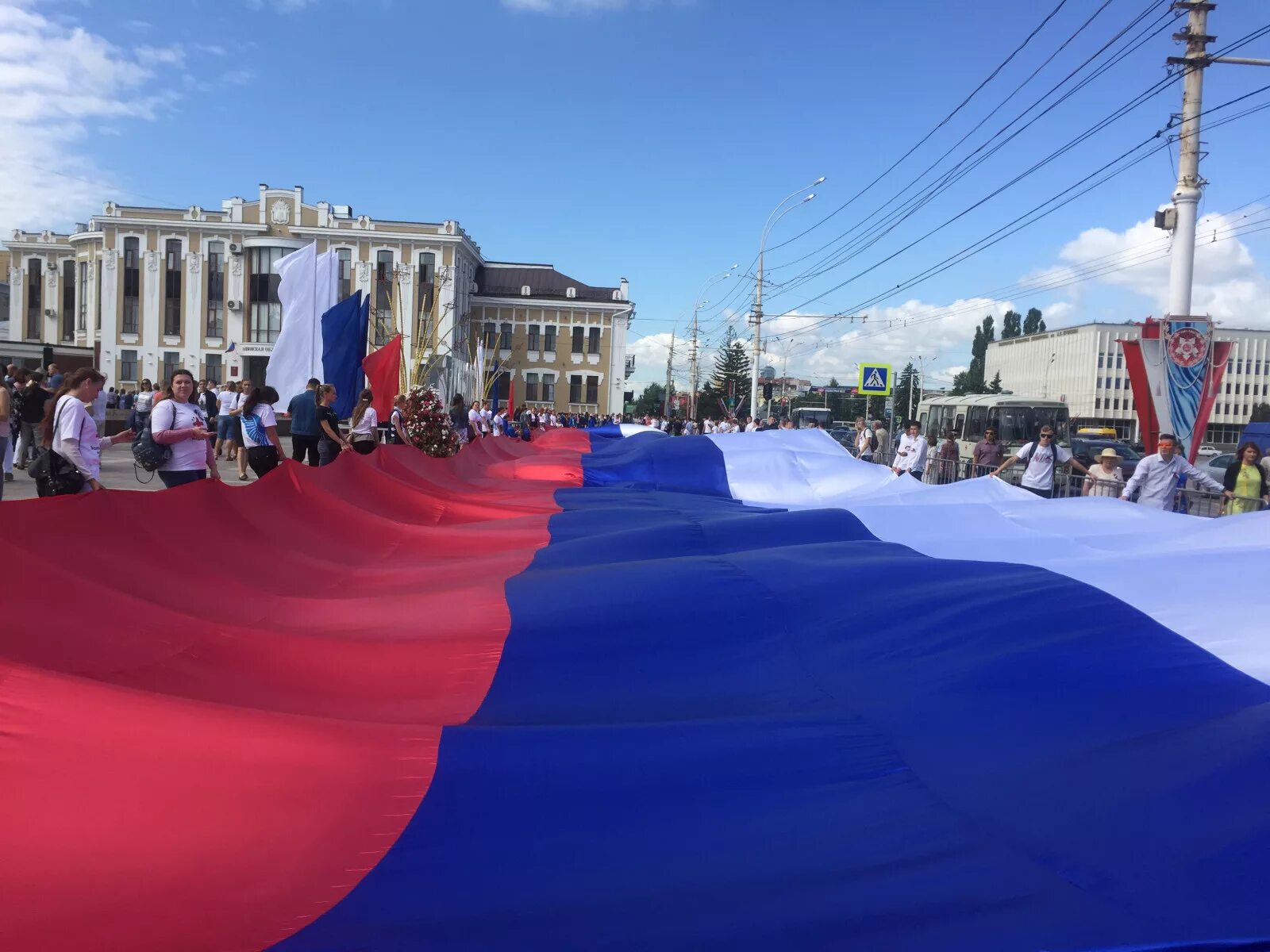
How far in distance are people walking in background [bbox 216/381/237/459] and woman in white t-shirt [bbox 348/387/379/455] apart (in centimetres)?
Answer: 415

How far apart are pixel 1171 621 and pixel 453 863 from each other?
2.87 metres

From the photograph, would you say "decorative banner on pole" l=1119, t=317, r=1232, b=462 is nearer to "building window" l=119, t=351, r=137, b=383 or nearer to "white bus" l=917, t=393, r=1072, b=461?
"white bus" l=917, t=393, r=1072, b=461

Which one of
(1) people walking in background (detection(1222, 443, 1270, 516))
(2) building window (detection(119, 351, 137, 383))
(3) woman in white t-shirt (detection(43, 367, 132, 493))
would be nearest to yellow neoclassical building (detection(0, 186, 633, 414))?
(2) building window (detection(119, 351, 137, 383))

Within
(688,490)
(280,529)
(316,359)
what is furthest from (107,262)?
(280,529)

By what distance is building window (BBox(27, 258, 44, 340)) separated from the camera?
208ft

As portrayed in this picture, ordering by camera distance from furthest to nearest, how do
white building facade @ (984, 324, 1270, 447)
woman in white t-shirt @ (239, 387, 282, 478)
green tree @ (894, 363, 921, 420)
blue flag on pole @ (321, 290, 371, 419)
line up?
green tree @ (894, 363, 921, 420), white building facade @ (984, 324, 1270, 447), blue flag on pole @ (321, 290, 371, 419), woman in white t-shirt @ (239, 387, 282, 478)

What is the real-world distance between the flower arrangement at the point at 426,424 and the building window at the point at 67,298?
5289cm

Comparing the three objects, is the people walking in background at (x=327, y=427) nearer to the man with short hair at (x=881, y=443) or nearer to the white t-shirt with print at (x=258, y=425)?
the white t-shirt with print at (x=258, y=425)

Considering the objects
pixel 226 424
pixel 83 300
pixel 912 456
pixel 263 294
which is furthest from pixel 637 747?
pixel 83 300

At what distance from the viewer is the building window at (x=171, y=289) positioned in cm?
5369

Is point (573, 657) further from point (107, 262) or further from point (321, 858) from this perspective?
point (107, 262)

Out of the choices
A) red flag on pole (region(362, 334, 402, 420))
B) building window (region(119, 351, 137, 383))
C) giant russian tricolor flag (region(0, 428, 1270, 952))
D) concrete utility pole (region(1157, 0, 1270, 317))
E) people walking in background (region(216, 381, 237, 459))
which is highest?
concrete utility pole (region(1157, 0, 1270, 317))

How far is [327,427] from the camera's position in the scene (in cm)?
1222

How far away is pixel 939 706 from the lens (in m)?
3.58
